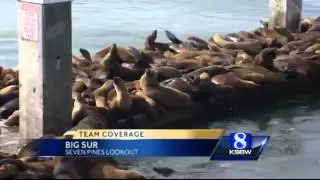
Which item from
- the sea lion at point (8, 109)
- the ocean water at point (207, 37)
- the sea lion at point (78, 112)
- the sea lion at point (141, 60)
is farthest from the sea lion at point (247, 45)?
the sea lion at point (8, 109)

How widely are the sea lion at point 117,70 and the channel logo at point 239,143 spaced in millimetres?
3868

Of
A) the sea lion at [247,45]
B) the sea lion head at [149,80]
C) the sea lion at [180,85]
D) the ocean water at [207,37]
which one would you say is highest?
the sea lion at [247,45]

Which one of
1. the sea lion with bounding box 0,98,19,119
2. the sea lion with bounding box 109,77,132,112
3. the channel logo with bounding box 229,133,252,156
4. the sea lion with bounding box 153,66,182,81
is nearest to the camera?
the channel logo with bounding box 229,133,252,156

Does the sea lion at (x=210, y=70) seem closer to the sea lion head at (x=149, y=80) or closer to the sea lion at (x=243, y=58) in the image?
the sea lion at (x=243, y=58)

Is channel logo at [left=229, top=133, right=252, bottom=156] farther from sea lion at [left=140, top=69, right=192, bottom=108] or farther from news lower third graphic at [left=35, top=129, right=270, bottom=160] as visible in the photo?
sea lion at [left=140, top=69, right=192, bottom=108]

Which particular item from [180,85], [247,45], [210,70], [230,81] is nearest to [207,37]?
[247,45]

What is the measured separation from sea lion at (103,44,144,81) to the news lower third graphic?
3.38 meters

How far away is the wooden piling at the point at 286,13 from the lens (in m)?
15.3

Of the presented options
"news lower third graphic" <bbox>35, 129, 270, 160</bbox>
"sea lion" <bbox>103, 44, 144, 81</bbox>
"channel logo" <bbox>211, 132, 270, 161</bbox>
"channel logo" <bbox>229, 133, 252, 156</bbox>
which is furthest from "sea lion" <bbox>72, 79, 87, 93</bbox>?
"channel logo" <bbox>229, 133, 252, 156</bbox>

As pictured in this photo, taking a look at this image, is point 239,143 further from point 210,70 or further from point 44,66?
point 210,70

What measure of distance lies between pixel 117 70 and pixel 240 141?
163 inches

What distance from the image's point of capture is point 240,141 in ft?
23.4

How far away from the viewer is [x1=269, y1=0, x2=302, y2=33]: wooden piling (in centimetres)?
1531

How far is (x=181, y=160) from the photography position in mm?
8273
